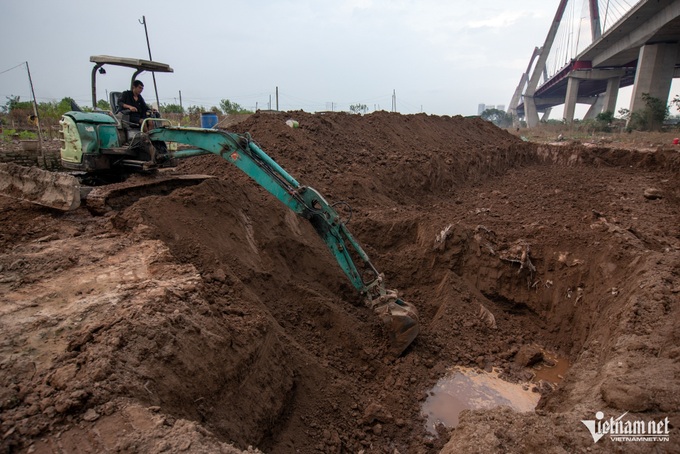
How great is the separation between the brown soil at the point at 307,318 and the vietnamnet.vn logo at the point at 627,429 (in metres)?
0.06

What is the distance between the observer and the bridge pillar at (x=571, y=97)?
38344 mm

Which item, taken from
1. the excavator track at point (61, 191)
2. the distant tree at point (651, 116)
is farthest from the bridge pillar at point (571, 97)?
the excavator track at point (61, 191)

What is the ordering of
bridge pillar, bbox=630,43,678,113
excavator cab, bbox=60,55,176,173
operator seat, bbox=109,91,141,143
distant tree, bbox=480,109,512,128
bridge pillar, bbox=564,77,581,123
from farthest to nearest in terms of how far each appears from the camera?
distant tree, bbox=480,109,512,128 → bridge pillar, bbox=564,77,581,123 → bridge pillar, bbox=630,43,678,113 → operator seat, bbox=109,91,141,143 → excavator cab, bbox=60,55,176,173

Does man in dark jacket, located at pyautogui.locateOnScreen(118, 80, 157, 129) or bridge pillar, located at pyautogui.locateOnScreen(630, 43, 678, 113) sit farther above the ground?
bridge pillar, located at pyautogui.locateOnScreen(630, 43, 678, 113)

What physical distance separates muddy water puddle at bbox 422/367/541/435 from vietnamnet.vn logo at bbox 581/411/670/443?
6.62ft

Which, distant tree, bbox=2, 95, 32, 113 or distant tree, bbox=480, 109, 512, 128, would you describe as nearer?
distant tree, bbox=2, 95, 32, 113

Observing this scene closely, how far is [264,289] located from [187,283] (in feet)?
5.10

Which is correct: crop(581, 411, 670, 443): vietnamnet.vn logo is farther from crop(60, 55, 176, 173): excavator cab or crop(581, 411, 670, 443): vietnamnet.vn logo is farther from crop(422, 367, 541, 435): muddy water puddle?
crop(60, 55, 176, 173): excavator cab

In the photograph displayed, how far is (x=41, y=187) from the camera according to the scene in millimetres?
5086

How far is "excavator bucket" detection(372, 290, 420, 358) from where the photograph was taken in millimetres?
5207

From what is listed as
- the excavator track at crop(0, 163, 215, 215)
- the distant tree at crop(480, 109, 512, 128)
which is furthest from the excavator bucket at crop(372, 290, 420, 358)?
the distant tree at crop(480, 109, 512, 128)

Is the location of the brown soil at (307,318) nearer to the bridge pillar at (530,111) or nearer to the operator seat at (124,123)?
the operator seat at (124,123)

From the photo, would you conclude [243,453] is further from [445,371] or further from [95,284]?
[445,371]

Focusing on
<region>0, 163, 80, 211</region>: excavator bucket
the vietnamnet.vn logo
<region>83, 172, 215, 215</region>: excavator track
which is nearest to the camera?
the vietnamnet.vn logo
